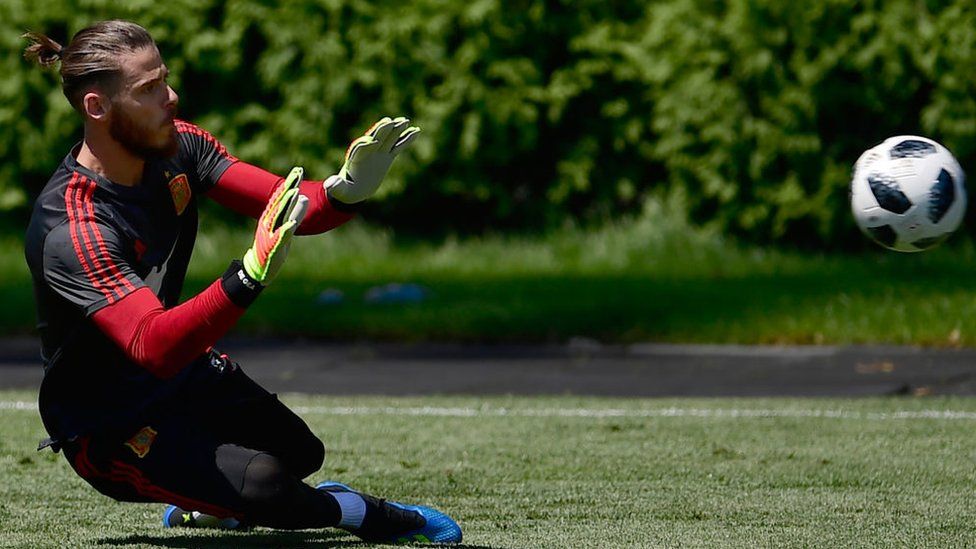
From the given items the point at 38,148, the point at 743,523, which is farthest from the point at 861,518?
the point at 38,148

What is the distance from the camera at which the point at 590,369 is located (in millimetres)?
9516

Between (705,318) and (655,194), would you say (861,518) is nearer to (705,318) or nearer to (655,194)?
(705,318)

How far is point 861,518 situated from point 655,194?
27.5 feet

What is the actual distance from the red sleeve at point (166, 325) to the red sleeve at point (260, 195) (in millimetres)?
832

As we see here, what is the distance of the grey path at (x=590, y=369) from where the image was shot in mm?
8805

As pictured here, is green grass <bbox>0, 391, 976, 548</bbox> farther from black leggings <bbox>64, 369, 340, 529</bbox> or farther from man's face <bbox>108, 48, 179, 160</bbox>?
man's face <bbox>108, 48, 179, 160</bbox>

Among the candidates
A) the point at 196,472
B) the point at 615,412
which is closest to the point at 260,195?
the point at 196,472

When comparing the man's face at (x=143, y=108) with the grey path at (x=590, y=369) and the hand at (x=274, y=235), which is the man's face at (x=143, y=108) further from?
the grey path at (x=590, y=369)

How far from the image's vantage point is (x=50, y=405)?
14.7 feet

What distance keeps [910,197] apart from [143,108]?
112 inches

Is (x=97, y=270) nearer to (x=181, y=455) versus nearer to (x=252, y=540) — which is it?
(x=181, y=455)

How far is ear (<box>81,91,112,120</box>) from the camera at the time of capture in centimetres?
426

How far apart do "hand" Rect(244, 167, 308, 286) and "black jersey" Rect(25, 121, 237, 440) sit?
16.8 inches

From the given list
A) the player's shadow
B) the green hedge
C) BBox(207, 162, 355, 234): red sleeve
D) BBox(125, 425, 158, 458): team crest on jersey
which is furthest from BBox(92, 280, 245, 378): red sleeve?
the green hedge
